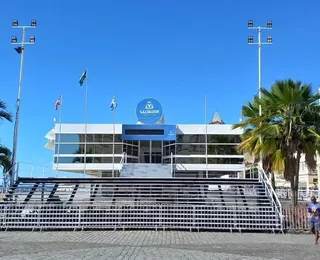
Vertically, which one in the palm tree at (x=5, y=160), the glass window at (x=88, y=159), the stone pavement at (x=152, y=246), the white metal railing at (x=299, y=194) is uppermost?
the glass window at (x=88, y=159)

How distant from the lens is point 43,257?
10.3 meters

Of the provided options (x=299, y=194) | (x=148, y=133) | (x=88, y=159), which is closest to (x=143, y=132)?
(x=148, y=133)

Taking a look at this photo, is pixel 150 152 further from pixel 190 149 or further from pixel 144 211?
pixel 144 211

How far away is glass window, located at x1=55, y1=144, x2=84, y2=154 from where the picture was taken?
45.7 meters

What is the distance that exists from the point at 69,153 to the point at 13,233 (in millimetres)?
29827

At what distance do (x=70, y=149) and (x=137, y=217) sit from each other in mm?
29830

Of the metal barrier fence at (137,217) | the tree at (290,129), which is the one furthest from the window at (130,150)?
the metal barrier fence at (137,217)

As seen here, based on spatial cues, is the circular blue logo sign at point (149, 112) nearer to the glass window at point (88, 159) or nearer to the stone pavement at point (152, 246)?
the glass window at point (88, 159)

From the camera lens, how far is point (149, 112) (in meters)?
45.5

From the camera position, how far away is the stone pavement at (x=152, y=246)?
10680 millimetres

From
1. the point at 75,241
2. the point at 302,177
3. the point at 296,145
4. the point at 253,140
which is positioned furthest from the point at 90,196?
the point at 302,177

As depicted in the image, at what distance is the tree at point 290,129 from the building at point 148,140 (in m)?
24.4

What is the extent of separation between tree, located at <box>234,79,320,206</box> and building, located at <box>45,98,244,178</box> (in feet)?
80.0

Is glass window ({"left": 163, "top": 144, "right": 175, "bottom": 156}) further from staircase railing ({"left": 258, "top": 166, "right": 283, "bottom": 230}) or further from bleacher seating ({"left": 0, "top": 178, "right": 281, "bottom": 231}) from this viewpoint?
bleacher seating ({"left": 0, "top": 178, "right": 281, "bottom": 231})
